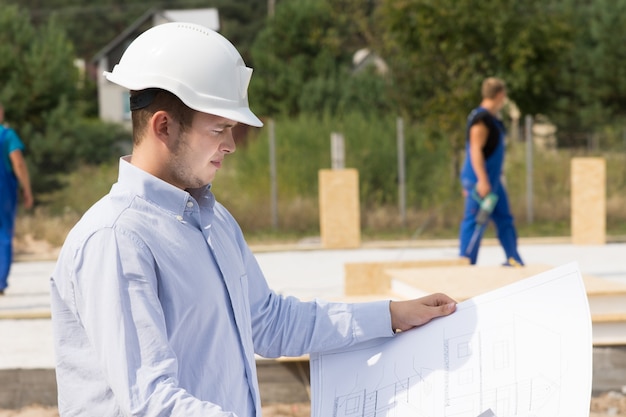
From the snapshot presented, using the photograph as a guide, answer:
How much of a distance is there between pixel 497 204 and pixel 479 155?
69 centimetres

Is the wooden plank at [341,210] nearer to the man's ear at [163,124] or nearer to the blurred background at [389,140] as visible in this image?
the blurred background at [389,140]

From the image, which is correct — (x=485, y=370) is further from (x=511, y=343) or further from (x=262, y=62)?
(x=262, y=62)

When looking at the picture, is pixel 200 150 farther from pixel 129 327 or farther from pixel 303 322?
pixel 303 322

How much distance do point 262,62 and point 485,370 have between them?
40.7 m

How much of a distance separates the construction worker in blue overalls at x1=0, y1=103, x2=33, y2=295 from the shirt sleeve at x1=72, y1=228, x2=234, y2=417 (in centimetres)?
870

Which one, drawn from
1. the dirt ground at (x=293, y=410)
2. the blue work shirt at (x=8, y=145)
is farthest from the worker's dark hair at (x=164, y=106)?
the blue work shirt at (x=8, y=145)

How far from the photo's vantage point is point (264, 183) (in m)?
19.5

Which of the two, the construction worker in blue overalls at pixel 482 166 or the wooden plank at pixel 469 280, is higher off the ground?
the construction worker in blue overalls at pixel 482 166

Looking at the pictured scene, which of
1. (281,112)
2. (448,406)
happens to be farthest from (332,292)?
(281,112)

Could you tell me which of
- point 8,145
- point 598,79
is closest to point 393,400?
point 8,145

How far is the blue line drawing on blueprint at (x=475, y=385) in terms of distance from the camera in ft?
7.61

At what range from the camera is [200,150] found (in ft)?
7.57

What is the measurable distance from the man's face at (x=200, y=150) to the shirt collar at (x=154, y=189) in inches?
1.3

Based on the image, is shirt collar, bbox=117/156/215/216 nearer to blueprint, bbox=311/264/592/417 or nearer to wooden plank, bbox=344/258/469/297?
blueprint, bbox=311/264/592/417
